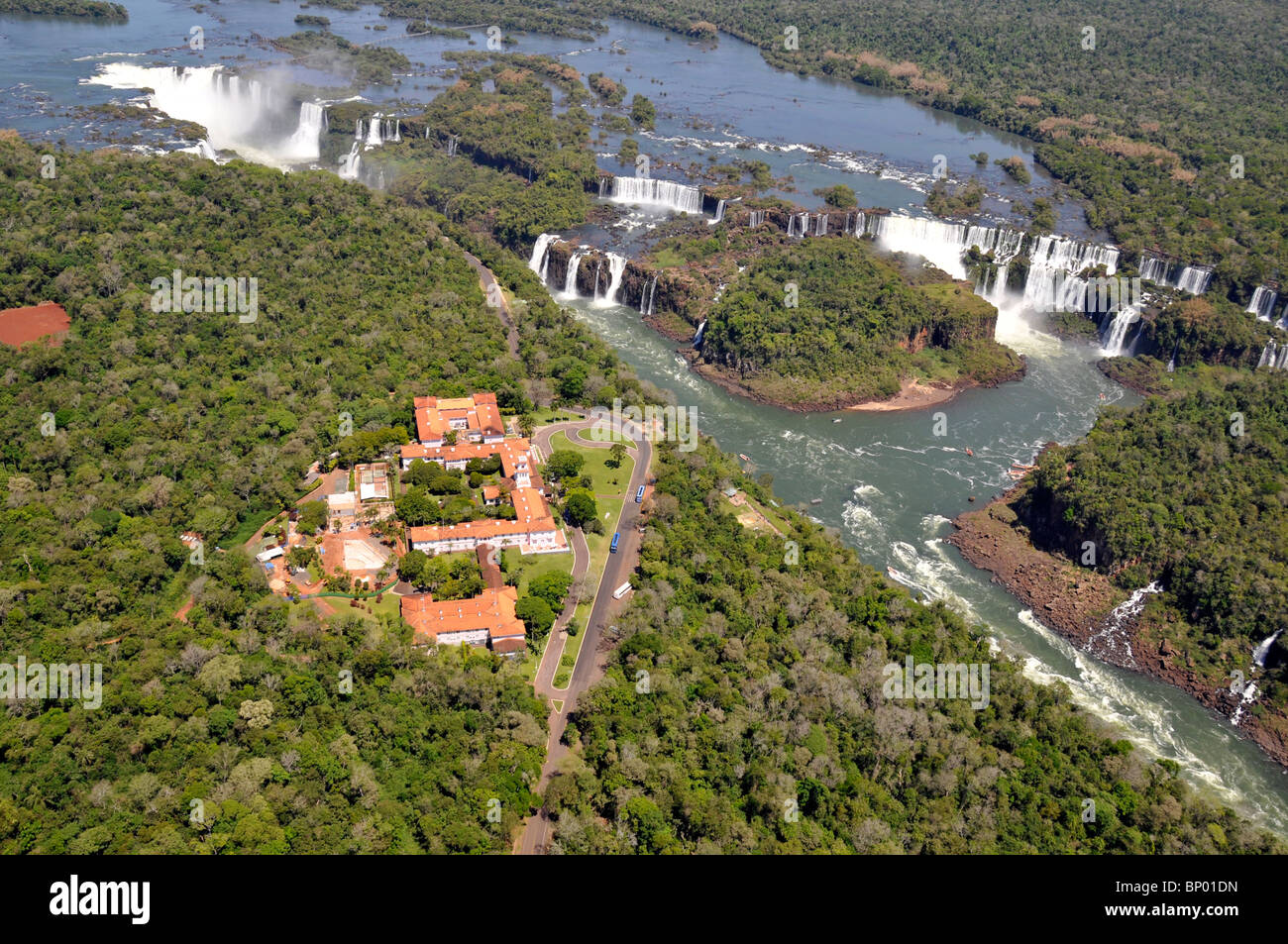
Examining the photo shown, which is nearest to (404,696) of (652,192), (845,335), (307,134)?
(845,335)

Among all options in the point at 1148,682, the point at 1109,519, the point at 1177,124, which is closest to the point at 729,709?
the point at 1148,682

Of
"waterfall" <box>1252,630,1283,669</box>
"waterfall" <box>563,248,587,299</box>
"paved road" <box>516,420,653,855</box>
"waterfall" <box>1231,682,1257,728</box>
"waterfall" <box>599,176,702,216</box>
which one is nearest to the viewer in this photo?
"paved road" <box>516,420,653,855</box>

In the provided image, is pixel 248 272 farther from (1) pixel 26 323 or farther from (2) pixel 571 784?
(2) pixel 571 784

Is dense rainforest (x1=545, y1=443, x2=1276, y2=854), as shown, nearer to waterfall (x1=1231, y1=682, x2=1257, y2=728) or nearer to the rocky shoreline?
waterfall (x1=1231, y1=682, x2=1257, y2=728)

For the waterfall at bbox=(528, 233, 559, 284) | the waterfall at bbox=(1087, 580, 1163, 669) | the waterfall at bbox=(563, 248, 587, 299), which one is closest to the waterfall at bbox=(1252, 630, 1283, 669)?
the waterfall at bbox=(1087, 580, 1163, 669)

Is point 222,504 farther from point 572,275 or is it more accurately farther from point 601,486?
point 572,275
